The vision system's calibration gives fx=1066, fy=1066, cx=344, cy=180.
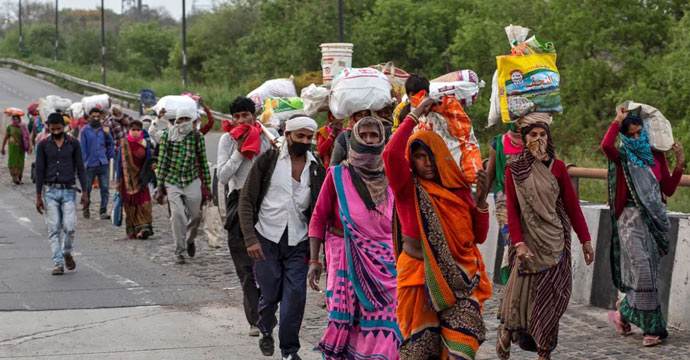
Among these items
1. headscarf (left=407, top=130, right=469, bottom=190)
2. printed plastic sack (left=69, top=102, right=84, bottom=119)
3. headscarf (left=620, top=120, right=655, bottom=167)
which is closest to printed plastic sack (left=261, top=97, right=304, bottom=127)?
headscarf (left=620, top=120, right=655, bottom=167)

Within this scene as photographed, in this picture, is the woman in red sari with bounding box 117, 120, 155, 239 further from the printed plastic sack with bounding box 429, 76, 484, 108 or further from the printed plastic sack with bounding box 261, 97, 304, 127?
the printed plastic sack with bounding box 429, 76, 484, 108

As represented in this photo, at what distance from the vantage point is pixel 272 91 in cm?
1121

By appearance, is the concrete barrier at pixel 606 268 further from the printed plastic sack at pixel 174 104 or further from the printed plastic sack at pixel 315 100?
the printed plastic sack at pixel 174 104

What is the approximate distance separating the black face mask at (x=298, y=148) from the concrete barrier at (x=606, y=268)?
321 cm

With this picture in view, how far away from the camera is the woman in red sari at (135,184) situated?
51.6 ft

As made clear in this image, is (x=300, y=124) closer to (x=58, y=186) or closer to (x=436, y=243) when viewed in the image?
(x=436, y=243)

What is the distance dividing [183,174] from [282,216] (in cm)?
536

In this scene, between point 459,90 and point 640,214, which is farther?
point 640,214

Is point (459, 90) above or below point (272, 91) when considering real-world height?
above

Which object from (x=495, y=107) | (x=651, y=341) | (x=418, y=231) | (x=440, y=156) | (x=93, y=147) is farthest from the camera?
(x=93, y=147)

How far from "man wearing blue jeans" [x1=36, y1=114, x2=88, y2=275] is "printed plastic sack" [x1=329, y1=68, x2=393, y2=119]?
5605 mm

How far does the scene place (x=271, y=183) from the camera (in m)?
7.66

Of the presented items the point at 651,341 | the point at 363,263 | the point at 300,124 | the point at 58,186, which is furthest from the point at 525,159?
the point at 58,186

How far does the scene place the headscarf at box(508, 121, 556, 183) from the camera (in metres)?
7.11
